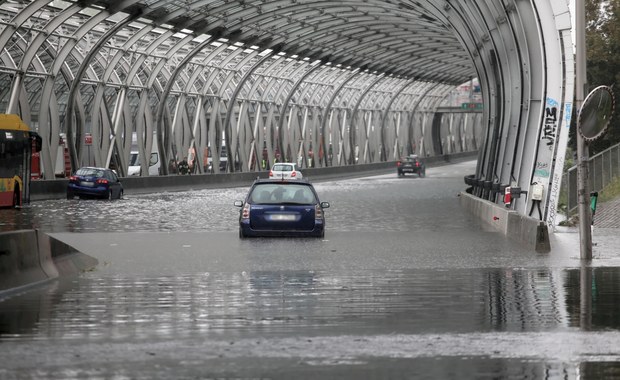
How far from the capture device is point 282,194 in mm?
27375

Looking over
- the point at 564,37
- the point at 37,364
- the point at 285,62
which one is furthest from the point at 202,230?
the point at 285,62

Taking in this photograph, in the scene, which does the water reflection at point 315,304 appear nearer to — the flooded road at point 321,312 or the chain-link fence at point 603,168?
the flooded road at point 321,312

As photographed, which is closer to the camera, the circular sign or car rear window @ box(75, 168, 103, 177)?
the circular sign

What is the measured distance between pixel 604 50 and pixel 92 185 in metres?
21.5

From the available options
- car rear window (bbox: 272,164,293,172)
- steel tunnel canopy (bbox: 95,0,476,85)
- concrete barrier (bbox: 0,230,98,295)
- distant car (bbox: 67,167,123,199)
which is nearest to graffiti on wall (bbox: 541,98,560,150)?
concrete barrier (bbox: 0,230,98,295)

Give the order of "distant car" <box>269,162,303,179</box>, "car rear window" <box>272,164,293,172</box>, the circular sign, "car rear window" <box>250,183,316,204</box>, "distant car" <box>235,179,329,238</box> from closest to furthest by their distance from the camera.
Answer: the circular sign → "distant car" <box>235,179,329,238</box> → "car rear window" <box>250,183,316,204</box> → "distant car" <box>269,162,303,179</box> → "car rear window" <box>272,164,293,172</box>

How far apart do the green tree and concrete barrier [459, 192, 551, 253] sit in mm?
15619

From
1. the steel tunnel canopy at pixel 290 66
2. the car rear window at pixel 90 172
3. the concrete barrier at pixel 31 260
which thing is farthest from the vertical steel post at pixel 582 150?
the car rear window at pixel 90 172

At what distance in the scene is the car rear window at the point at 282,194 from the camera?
89.0ft

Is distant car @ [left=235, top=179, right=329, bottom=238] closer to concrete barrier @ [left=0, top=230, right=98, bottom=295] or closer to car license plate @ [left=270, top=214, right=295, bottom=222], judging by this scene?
car license plate @ [left=270, top=214, right=295, bottom=222]

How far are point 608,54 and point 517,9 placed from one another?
23.0 m

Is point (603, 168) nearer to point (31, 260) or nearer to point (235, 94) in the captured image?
point (31, 260)

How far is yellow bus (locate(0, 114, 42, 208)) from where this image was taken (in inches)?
1582

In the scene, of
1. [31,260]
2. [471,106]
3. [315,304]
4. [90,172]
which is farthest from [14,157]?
[471,106]
